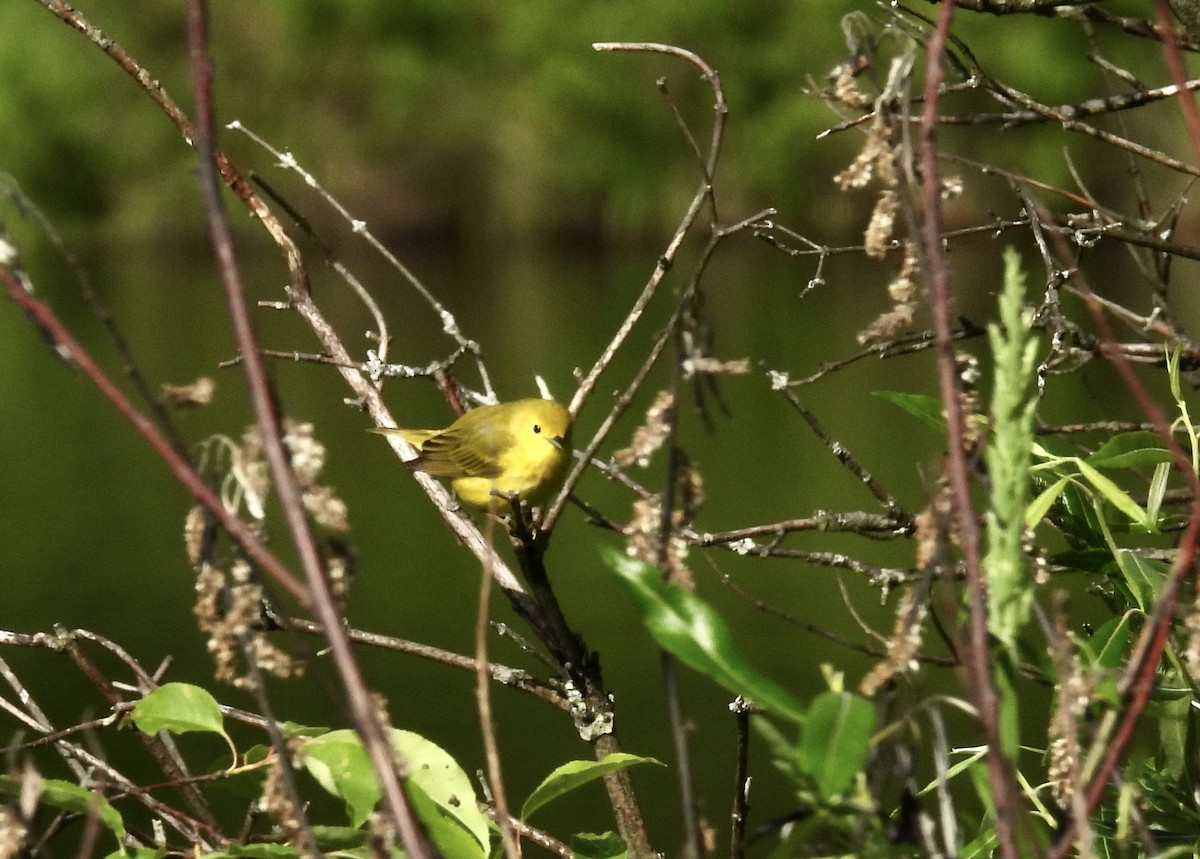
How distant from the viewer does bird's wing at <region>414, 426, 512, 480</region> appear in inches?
102

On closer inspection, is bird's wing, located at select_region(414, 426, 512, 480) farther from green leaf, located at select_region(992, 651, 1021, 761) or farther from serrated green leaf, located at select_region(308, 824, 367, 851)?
green leaf, located at select_region(992, 651, 1021, 761)

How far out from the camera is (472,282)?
2273 cm

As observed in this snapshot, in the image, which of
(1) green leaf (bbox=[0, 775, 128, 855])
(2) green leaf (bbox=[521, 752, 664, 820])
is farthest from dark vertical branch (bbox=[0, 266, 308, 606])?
(2) green leaf (bbox=[521, 752, 664, 820])

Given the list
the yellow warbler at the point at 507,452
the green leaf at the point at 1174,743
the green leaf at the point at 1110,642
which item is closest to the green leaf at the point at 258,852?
the green leaf at the point at 1110,642

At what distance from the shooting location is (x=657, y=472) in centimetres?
1012

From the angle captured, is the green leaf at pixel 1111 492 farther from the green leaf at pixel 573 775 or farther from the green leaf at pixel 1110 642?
the green leaf at pixel 573 775

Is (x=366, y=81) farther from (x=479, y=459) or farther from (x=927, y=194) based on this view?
(x=927, y=194)

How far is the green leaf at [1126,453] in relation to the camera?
1103 mm

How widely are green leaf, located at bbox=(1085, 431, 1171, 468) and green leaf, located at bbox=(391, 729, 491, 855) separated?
0.48 meters

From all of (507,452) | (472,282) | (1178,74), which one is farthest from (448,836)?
(472,282)

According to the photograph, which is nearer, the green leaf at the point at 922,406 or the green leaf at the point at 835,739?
the green leaf at the point at 835,739

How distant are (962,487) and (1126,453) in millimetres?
599

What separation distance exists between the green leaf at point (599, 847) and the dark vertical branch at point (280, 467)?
0.40m

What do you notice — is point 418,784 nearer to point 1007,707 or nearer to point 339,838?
point 339,838
